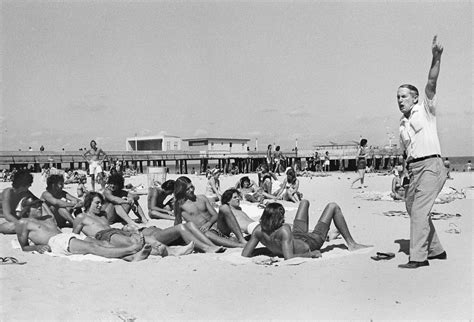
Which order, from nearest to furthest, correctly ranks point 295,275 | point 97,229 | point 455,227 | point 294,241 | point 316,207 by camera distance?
point 295,275, point 294,241, point 97,229, point 455,227, point 316,207

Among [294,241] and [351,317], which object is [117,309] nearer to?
[351,317]

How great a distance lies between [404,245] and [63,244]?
12.4 feet

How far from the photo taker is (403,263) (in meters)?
4.69

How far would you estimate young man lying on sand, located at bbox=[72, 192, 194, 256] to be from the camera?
5340mm

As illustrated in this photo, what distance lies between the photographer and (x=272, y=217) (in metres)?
4.82

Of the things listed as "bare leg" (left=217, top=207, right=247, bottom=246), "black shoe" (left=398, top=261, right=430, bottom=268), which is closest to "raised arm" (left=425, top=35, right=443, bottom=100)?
"black shoe" (left=398, top=261, right=430, bottom=268)

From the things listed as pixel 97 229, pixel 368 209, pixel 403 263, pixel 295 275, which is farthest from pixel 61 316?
pixel 368 209

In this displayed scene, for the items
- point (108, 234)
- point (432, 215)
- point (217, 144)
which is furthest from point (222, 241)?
point (217, 144)

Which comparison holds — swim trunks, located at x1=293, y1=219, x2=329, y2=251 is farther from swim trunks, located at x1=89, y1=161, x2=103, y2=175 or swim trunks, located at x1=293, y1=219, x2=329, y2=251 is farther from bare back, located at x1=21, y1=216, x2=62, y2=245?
swim trunks, located at x1=89, y1=161, x2=103, y2=175

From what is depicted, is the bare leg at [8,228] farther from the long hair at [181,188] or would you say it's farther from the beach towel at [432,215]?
the beach towel at [432,215]

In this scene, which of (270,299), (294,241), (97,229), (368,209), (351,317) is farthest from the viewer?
(368,209)

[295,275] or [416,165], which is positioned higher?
[416,165]

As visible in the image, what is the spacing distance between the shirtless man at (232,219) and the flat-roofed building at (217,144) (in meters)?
41.1

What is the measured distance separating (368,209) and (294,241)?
4.54m
